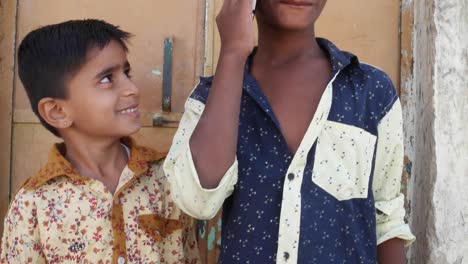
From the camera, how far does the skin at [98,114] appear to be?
5.99 feet

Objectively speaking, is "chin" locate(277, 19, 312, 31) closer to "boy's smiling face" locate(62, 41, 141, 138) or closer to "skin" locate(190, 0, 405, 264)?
"skin" locate(190, 0, 405, 264)

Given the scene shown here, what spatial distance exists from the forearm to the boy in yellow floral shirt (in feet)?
1.69

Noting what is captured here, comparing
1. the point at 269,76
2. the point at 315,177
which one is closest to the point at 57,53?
the point at 269,76

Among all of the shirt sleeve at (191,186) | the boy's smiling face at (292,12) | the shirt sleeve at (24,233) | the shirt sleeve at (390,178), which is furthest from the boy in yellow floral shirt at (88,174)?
the shirt sleeve at (390,178)

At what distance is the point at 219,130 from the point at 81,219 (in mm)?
634

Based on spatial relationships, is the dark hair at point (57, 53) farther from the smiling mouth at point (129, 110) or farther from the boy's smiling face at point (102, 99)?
the smiling mouth at point (129, 110)

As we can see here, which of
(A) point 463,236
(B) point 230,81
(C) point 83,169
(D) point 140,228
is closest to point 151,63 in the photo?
(C) point 83,169

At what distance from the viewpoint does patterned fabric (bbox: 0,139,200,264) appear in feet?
5.71

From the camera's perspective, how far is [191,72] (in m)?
2.36

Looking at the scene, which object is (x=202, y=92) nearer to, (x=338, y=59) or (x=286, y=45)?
(x=286, y=45)

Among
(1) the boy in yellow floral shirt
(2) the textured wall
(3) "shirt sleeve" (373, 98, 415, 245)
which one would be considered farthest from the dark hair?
(2) the textured wall

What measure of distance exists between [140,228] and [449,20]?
1.26 meters

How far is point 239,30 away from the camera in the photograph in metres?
1.43

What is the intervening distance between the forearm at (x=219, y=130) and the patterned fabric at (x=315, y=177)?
1.4 inches
